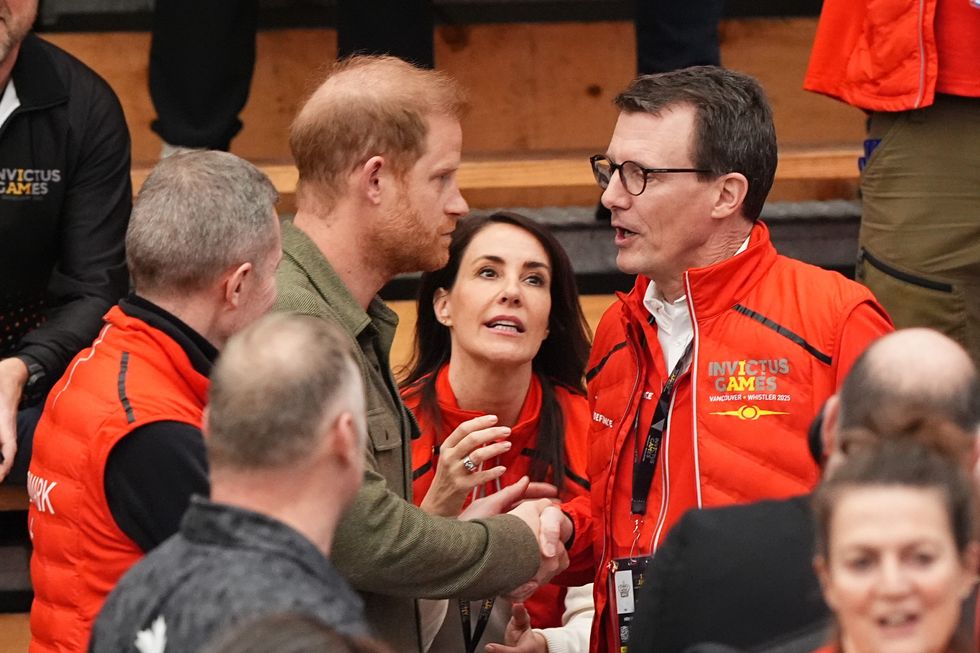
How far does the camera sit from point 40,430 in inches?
98.0

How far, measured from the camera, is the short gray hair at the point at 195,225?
8.02 ft

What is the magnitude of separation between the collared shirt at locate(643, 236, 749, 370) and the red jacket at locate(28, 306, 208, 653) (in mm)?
918

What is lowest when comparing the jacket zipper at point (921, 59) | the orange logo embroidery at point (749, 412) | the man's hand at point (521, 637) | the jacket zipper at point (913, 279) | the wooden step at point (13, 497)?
the man's hand at point (521, 637)

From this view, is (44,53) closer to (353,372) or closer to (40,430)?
(40,430)

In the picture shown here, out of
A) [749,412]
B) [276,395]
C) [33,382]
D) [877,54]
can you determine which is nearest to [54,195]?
[33,382]

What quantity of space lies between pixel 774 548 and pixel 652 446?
0.93 metres

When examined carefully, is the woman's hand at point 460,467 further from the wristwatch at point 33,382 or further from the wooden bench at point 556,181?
the wooden bench at point 556,181

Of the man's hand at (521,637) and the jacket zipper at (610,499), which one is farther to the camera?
the man's hand at (521,637)

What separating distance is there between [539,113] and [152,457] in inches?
112

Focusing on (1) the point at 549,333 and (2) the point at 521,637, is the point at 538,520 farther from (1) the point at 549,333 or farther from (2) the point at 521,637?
(1) the point at 549,333

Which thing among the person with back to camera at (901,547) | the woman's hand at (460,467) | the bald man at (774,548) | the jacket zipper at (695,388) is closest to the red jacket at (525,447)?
the woman's hand at (460,467)

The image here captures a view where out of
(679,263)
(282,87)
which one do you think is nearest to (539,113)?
(282,87)

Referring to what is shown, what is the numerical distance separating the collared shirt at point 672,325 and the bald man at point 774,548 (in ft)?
3.01

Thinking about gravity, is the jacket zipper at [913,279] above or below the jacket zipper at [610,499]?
above
